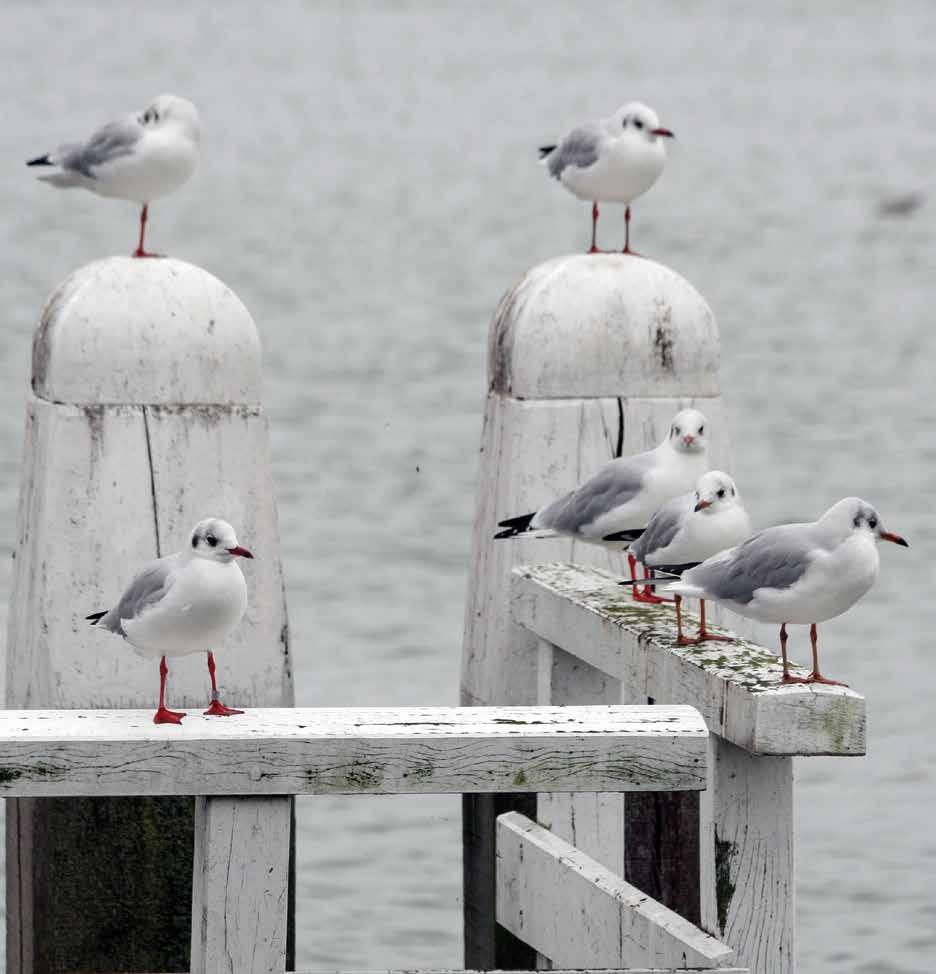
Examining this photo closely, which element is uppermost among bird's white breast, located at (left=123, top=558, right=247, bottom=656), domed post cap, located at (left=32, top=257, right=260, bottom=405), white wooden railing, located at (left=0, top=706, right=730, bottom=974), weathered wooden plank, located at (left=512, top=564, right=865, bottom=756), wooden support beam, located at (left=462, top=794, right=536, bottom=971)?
domed post cap, located at (left=32, top=257, right=260, bottom=405)

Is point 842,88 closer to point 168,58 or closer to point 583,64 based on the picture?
point 583,64

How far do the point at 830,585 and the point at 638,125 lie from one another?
324 cm

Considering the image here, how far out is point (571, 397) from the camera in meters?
6.41

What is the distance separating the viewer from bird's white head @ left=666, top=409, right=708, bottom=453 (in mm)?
5930

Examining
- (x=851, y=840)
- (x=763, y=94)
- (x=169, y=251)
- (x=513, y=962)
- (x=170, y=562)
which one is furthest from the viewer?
(x=763, y=94)

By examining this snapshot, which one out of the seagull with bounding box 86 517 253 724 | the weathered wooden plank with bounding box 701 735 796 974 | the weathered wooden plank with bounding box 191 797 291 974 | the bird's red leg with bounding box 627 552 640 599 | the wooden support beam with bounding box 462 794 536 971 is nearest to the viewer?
the weathered wooden plank with bounding box 191 797 291 974

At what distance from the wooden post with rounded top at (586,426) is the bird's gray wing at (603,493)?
37 cm

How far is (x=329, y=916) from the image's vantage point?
9219mm

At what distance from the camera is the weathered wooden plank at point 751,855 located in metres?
4.70

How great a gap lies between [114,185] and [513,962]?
254 cm

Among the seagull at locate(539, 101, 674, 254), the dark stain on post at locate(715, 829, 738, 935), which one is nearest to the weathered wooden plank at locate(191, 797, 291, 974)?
the dark stain on post at locate(715, 829, 738, 935)

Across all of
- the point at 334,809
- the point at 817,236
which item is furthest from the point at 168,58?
the point at 334,809

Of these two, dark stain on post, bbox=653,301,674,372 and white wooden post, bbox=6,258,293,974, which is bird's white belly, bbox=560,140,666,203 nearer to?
dark stain on post, bbox=653,301,674,372

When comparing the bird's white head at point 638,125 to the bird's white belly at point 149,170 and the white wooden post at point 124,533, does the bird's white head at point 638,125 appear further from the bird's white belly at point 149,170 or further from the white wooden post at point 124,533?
the white wooden post at point 124,533
